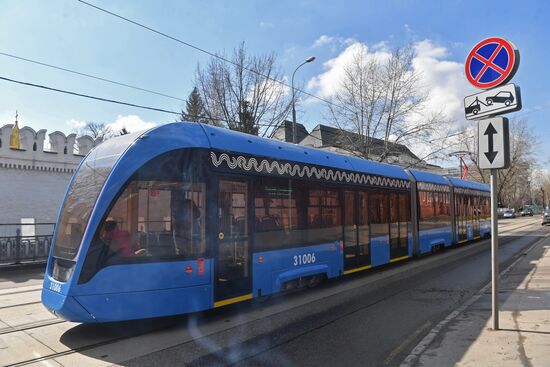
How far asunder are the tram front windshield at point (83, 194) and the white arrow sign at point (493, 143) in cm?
492

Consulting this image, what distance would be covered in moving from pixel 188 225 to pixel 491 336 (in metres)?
4.38

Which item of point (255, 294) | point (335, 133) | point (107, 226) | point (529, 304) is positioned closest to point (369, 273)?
point (529, 304)

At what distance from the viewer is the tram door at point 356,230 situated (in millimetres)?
9969

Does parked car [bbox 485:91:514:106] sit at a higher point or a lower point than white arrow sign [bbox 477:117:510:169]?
higher

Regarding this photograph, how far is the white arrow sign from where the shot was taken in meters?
5.72

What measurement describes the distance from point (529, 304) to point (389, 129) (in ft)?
71.2

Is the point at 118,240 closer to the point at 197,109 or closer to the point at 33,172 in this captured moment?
the point at 33,172

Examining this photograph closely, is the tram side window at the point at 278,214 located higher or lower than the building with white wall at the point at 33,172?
lower

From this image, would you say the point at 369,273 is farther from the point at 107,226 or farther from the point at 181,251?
the point at 107,226

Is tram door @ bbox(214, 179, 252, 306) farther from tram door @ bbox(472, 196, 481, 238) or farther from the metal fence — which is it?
tram door @ bbox(472, 196, 481, 238)

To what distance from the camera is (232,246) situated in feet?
22.5

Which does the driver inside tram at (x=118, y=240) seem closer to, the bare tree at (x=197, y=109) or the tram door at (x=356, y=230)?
the tram door at (x=356, y=230)

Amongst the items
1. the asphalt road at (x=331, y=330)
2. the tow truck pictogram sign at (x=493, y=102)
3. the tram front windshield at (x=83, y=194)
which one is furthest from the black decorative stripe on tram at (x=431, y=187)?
the tram front windshield at (x=83, y=194)

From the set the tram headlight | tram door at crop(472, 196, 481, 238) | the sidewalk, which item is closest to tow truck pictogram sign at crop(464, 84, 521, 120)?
the sidewalk
